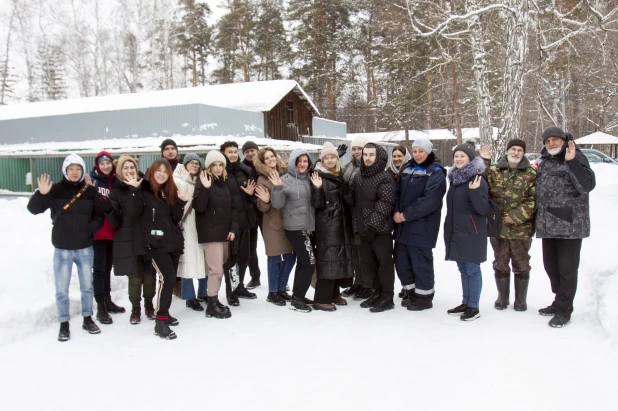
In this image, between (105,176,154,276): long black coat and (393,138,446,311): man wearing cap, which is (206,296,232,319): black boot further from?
(393,138,446,311): man wearing cap

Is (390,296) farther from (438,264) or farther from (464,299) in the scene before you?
(438,264)

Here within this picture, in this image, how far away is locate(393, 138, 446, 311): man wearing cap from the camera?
15.5 feet

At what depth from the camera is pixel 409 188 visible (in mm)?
4840

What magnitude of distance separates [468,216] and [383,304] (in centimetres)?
128

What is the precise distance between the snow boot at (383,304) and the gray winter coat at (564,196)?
1.62 meters

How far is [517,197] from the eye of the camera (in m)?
4.64

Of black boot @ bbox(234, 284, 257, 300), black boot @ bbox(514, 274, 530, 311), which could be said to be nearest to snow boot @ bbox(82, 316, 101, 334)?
black boot @ bbox(234, 284, 257, 300)

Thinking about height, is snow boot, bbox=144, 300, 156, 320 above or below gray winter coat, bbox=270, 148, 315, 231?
below

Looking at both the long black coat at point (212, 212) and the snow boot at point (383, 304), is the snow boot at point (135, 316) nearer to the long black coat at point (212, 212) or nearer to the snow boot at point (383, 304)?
the long black coat at point (212, 212)

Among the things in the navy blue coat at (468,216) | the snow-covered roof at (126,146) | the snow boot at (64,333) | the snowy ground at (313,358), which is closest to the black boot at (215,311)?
the snowy ground at (313,358)

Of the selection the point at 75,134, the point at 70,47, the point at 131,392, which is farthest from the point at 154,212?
the point at 70,47

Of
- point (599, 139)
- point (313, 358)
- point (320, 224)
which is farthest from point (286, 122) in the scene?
point (599, 139)

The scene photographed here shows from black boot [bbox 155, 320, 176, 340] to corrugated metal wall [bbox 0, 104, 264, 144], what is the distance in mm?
11845

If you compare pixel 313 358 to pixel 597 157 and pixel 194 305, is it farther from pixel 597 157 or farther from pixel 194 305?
pixel 597 157
